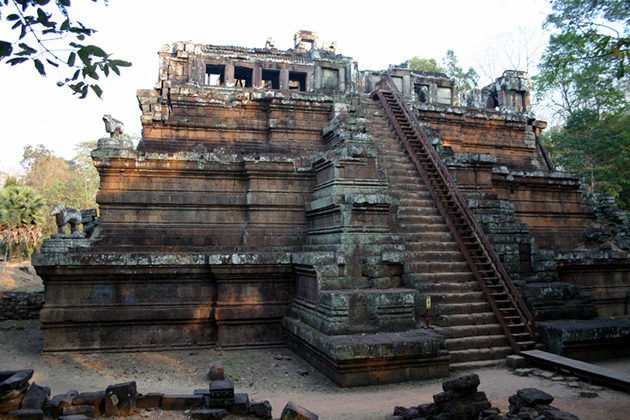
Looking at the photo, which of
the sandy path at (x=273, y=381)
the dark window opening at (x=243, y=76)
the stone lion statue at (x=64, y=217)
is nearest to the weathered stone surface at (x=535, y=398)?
the sandy path at (x=273, y=381)

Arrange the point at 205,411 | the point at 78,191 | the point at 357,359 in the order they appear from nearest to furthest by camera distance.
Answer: the point at 205,411 → the point at 357,359 → the point at 78,191

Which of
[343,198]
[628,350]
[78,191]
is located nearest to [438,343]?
[343,198]

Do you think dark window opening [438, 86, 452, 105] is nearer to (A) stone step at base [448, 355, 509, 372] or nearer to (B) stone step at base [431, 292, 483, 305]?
(B) stone step at base [431, 292, 483, 305]

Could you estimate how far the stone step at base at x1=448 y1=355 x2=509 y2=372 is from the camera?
6086 millimetres

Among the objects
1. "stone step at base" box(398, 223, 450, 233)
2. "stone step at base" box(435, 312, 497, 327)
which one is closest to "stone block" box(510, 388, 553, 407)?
"stone step at base" box(435, 312, 497, 327)

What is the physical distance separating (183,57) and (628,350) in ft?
38.7

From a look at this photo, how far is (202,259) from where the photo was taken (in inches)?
292

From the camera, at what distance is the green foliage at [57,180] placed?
37.8 metres

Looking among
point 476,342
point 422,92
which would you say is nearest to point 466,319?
point 476,342

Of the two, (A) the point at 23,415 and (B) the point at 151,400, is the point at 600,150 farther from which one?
(A) the point at 23,415

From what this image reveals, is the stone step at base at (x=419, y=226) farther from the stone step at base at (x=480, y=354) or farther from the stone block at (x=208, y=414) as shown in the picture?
the stone block at (x=208, y=414)

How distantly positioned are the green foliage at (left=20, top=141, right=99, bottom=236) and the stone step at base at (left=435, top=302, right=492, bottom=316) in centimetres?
3567

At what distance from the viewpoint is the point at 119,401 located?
462 cm

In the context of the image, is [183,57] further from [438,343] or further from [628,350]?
[628,350]
